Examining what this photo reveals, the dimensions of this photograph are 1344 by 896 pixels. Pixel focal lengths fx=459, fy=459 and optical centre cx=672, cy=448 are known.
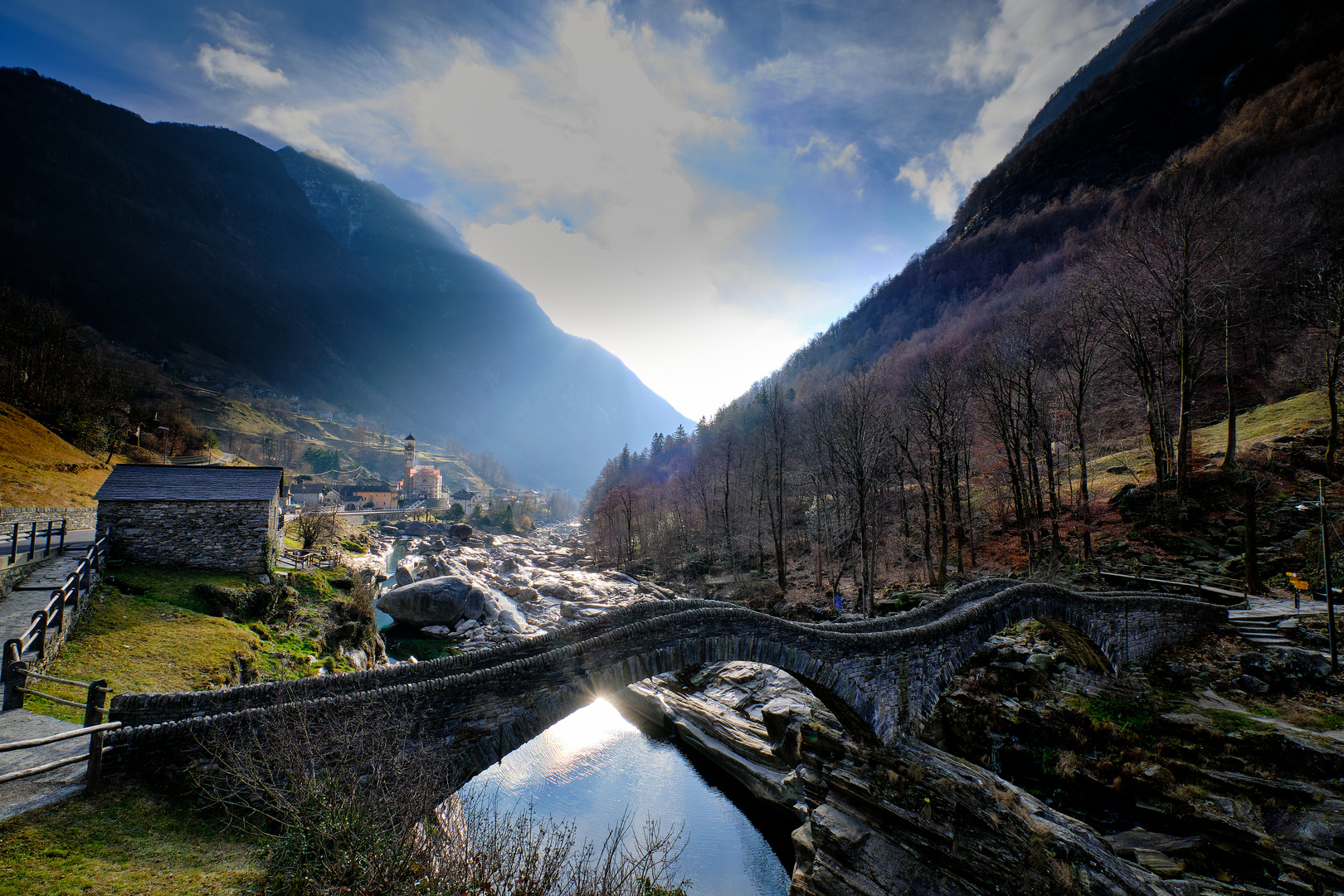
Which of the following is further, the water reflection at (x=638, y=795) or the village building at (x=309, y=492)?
the village building at (x=309, y=492)

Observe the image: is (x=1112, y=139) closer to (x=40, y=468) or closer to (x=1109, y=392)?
(x=1109, y=392)

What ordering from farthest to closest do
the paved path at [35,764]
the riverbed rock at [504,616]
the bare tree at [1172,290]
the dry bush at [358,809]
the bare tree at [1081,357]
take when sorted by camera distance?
the riverbed rock at [504,616]
the bare tree at [1081,357]
the bare tree at [1172,290]
the paved path at [35,764]
the dry bush at [358,809]

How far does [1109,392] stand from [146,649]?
49.3m

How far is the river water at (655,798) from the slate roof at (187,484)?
51.9 ft

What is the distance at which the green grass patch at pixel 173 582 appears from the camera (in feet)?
52.2

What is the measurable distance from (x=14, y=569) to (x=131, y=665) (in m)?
7.21

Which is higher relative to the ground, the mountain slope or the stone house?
the mountain slope

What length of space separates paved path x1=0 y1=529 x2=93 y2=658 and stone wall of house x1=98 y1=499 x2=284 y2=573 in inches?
53.8

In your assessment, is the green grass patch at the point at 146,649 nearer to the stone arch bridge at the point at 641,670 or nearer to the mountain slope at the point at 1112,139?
the stone arch bridge at the point at 641,670

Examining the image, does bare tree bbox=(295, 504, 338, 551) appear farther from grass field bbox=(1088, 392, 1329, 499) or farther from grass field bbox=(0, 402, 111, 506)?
grass field bbox=(1088, 392, 1329, 499)

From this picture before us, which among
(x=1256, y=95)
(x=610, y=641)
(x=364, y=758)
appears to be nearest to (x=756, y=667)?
(x=610, y=641)

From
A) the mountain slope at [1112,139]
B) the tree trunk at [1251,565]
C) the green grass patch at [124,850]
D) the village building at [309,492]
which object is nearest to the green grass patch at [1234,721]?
the tree trunk at [1251,565]

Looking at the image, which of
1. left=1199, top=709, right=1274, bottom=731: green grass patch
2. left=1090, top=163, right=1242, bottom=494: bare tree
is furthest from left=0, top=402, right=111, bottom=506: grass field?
left=1090, top=163, right=1242, bottom=494: bare tree

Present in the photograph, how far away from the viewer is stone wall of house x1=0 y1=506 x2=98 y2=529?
2297 centimetres
